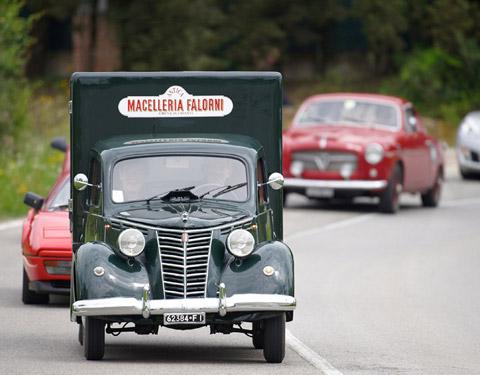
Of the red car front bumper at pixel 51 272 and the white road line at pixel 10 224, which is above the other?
the red car front bumper at pixel 51 272

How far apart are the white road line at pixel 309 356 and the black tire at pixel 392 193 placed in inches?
482

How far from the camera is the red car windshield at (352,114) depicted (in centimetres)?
2686

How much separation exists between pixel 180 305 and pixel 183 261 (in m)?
0.43

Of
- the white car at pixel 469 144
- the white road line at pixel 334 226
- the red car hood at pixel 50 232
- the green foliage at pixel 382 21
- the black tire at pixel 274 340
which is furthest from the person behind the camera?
the green foliage at pixel 382 21

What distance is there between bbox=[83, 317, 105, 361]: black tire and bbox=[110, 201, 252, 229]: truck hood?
0.79m

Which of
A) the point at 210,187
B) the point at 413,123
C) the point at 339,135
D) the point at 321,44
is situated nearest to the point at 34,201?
the point at 210,187

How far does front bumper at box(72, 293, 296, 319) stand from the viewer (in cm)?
1147

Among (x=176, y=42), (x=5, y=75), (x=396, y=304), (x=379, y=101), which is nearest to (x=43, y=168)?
(x=5, y=75)

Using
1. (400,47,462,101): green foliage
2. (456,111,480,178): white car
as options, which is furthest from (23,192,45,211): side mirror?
(400,47,462,101): green foliage

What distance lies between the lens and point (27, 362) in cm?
1175

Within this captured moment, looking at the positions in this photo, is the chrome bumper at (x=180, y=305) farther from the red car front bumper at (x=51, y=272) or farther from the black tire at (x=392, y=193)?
the black tire at (x=392, y=193)

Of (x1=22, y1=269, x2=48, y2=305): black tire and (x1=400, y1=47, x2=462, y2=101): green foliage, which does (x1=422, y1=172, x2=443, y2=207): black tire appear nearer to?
(x1=22, y1=269, x2=48, y2=305): black tire

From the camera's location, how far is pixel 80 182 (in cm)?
1253

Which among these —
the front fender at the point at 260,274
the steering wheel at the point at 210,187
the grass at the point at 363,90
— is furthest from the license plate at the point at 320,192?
the grass at the point at 363,90
